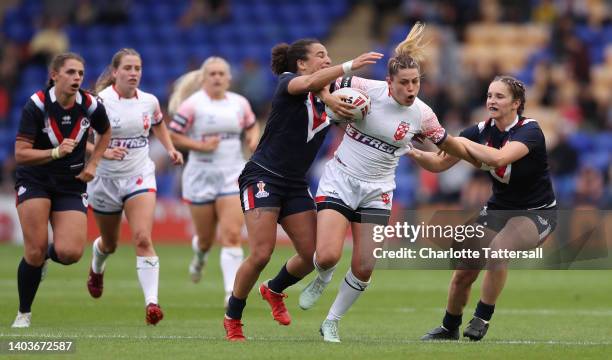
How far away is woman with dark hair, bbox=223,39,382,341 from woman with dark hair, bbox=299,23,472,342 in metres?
0.23

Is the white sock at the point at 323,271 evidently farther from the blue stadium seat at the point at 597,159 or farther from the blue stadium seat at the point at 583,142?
the blue stadium seat at the point at 583,142

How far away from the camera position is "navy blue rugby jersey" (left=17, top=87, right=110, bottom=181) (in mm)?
10820

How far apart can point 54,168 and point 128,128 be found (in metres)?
1.36

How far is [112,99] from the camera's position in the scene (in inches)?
480

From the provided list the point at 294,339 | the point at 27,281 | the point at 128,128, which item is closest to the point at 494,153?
the point at 294,339

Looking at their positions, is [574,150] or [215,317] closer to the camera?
[215,317]

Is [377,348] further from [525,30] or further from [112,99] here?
[525,30]

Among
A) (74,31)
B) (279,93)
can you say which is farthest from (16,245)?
(279,93)

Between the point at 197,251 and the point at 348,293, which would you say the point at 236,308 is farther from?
the point at 197,251

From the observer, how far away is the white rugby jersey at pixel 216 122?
45.7 ft

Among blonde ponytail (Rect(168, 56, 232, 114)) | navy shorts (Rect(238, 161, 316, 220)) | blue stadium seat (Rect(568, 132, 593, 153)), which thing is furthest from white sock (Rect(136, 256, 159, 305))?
blue stadium seat (Rect(568, 132, 593, 153))

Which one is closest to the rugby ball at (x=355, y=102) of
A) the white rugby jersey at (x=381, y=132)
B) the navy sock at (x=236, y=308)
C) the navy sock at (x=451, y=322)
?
the white rugby jersey at (x=381, y=132)

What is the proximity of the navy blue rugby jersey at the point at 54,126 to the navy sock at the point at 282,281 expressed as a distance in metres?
2.28

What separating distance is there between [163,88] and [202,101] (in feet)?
45.7
